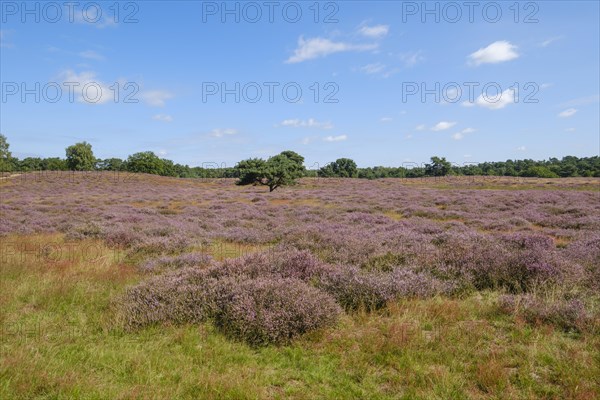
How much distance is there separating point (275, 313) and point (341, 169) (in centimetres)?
13058

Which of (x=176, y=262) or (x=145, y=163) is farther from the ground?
(x=145, y=163)

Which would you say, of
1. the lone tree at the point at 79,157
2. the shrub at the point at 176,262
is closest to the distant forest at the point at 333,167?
the lone tree at the point at 79,157

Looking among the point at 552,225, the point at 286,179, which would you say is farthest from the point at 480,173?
the point at 552,225

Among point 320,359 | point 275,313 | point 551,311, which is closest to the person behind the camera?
point 320,359

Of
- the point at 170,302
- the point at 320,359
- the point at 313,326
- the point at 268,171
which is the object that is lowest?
the point at 320,359

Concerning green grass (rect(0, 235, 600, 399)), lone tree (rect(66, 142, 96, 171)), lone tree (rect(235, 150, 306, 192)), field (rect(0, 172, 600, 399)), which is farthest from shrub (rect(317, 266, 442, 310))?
lone tree (rect(66, 142, 96, 171))

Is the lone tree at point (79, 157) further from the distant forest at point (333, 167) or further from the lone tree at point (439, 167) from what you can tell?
the lone tree at point (439, 167)

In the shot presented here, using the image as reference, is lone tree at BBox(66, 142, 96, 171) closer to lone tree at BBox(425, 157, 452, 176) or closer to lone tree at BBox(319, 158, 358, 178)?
lone tree at BBox(319, 158, 358, 178)

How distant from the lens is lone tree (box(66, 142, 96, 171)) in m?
106

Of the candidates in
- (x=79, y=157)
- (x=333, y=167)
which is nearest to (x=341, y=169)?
(x=333, y=167)

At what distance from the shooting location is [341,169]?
A: 134 metres

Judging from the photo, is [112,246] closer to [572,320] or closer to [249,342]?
[249,342]

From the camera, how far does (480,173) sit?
127 meters

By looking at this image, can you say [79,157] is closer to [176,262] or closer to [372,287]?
[176,262]
